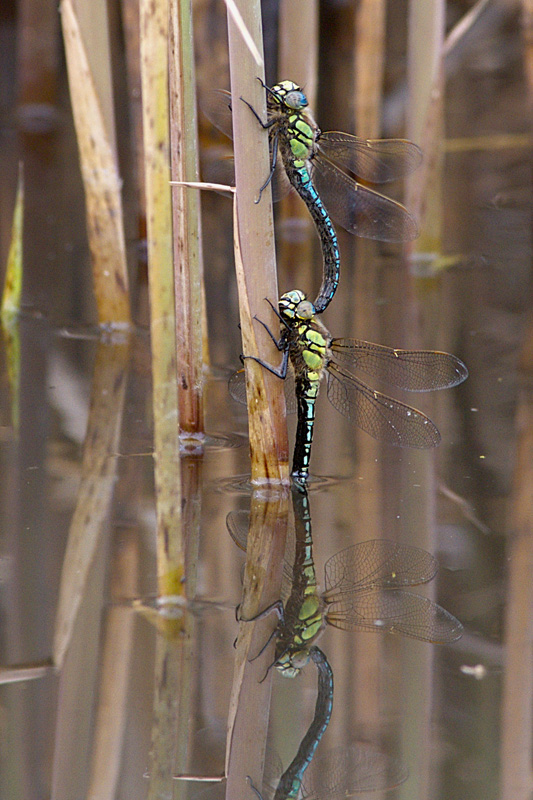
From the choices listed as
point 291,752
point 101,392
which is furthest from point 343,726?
point 101,392

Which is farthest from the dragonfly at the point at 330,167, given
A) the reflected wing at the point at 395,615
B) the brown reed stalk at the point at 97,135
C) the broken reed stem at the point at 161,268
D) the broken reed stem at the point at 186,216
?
the brown reed stalk at the point at 97,135

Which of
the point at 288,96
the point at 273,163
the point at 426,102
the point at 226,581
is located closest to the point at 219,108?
the point at 288,96

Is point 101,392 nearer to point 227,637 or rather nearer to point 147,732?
point 227,637

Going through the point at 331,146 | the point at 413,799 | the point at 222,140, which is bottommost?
the point at 413,799

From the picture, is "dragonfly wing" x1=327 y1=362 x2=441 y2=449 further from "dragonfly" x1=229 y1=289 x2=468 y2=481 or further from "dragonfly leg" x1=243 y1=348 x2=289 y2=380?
"dragonfly leg" x1=243 y1=348 x2=289 y2=380

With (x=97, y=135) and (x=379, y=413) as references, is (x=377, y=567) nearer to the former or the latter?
(x=379, y=413)

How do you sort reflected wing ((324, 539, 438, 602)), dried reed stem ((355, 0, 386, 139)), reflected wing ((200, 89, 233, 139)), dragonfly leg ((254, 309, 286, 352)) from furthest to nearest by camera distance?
1. dried reed stem ((355, 0, 386, 139))
2. reflected wing ((200, 89, 233, 139))
3. dragonfly leg ((254, 309, 286, 352))
4. reflected wing ((324, 539, 438, 602))

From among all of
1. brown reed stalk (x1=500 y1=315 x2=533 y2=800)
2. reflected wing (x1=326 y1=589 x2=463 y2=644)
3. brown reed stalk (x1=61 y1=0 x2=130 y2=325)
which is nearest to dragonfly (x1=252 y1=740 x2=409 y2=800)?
brown reed stalk (x1=500 y1=315 x2=533 y2=800)

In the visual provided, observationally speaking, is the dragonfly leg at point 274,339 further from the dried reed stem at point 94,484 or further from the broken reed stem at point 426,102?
the broken reed stem at point 426,102
